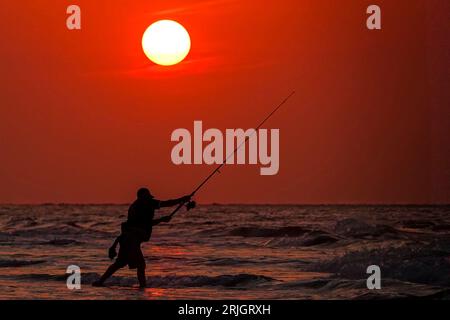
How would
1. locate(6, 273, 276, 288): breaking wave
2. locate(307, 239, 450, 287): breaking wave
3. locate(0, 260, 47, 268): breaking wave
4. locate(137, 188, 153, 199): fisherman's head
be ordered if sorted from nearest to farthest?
locate(137, 188, 153, 199): fisherman's head < locate(6, 273, 276, 288): breaking wave < locate(307, 239, 450, 287): breaking wave < locate(0, 260, 47, 268): breaking wave

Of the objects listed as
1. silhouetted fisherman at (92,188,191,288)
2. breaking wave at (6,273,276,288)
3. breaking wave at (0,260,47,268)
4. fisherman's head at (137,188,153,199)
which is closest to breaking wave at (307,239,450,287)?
breaking wave at (6,273,276,288)

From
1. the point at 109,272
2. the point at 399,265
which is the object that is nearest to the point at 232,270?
the point at 399,265

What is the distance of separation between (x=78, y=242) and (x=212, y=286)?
13.3 meters

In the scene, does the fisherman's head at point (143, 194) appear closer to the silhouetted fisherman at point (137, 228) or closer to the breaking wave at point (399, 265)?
the silhouetted fisherman at point (137, 228)

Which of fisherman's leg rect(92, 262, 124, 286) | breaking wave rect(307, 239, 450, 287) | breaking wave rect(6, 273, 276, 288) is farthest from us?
breaking wave rect(307, 239, 450, 287)

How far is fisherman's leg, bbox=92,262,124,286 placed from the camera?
42.0ft

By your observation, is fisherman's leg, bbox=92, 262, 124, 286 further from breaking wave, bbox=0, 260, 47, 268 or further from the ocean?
breaking wave, bbox=0, 260, 47, 268

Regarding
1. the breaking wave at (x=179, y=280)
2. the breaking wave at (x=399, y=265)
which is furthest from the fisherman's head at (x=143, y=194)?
the breaking wave at (x=399, y=265)

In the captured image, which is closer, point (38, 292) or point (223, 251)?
point (38, 292)

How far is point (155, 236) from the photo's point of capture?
3228cm
